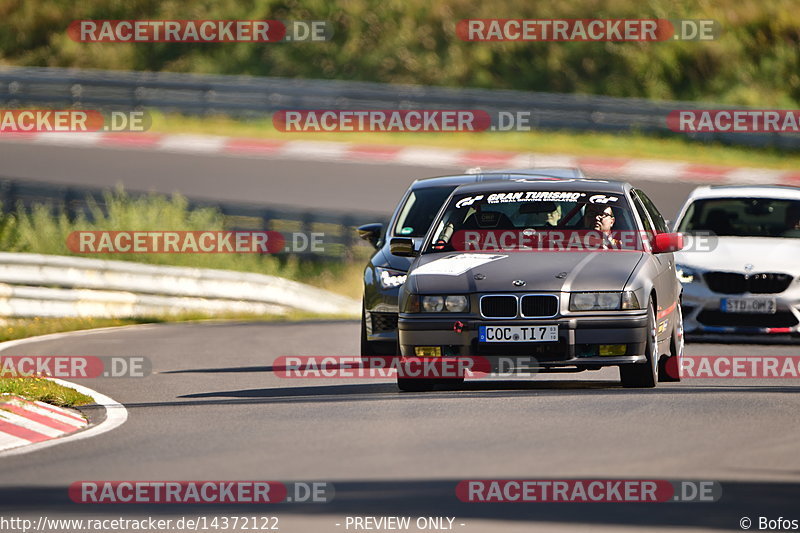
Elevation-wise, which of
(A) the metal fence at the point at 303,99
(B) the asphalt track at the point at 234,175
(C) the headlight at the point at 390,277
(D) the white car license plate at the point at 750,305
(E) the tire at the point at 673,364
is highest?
(A) the metal fence at the point at 303,99

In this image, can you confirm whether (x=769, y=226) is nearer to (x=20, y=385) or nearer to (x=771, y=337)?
(x=771, y=337)

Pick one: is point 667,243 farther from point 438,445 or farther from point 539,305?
point 438,445

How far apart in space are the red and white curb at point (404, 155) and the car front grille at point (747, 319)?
1674cm

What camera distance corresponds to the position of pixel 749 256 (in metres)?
15.5

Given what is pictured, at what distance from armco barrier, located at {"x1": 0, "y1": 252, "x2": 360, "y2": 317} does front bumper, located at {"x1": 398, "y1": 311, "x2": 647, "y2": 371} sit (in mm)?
9167

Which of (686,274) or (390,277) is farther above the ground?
(390,277)

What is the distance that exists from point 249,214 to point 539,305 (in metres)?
15.6

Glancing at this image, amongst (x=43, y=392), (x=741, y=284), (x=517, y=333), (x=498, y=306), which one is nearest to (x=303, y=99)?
(x=741, y=284)

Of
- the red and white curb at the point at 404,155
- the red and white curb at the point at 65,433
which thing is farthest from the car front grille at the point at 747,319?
the red and white curb at the point at 404,155

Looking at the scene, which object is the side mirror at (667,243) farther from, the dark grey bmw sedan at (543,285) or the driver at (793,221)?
the driver at (793,221)

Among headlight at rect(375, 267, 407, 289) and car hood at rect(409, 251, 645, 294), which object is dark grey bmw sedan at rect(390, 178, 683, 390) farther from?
headlight at rect(375, 267, 407, 289)

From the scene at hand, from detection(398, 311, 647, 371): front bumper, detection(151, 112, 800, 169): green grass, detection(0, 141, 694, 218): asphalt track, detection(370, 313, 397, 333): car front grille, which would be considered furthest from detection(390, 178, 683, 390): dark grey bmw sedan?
detection(151, 112, 800, 169): green grass

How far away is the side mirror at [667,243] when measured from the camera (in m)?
12.1

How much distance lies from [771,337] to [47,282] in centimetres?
878
